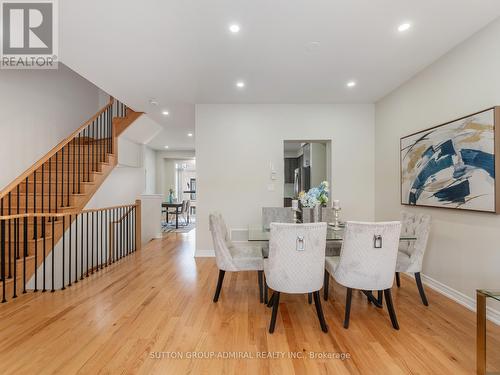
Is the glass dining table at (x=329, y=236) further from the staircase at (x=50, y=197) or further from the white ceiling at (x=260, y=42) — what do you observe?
the staircase at (x=50, y=197)

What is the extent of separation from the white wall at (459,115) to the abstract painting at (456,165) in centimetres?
12

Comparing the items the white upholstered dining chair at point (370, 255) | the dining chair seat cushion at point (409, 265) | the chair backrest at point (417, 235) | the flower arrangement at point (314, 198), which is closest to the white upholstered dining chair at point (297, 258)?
the white upholstered dining chair at point (370, 255)

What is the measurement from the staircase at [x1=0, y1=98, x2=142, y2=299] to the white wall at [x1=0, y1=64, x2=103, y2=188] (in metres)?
0.27

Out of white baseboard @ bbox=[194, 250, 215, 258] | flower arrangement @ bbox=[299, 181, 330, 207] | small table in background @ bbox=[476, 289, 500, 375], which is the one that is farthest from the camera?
white baseboard @ bbox=[194, 250, 215, 258]

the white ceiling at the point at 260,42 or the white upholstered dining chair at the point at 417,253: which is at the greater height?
the white ceiling at the point at 260,42

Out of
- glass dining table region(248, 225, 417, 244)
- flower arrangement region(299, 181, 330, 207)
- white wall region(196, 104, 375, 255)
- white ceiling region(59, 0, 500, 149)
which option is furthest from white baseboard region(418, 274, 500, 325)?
white ceiling region(59, 0, 500, 149)

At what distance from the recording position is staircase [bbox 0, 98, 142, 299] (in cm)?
303

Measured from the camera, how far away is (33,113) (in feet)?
13.6

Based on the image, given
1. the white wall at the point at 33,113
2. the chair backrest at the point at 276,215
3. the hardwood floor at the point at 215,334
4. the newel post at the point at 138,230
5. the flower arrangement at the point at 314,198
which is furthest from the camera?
the newel post at the point at 138,230

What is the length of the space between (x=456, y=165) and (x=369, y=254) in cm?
149

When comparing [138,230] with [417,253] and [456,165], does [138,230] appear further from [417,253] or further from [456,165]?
[456,165]

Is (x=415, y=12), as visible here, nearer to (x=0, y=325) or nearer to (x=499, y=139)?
(x=499, y=139)

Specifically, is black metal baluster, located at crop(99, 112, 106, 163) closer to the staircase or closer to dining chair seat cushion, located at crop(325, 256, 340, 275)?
the staircase

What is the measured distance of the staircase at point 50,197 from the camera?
9.93 ft
